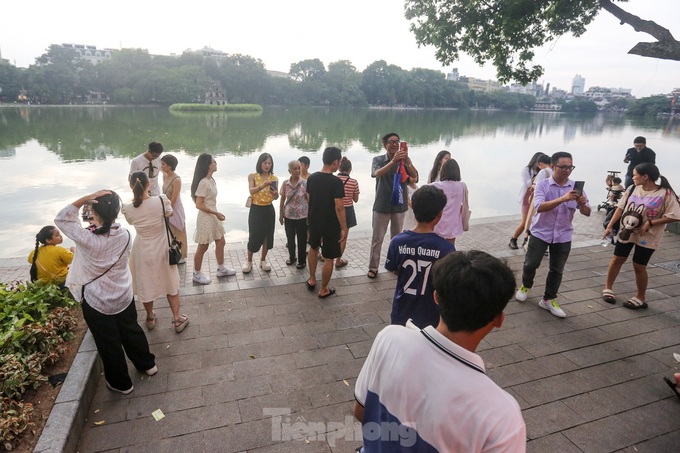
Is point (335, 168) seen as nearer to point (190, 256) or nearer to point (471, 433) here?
point (190, 256)

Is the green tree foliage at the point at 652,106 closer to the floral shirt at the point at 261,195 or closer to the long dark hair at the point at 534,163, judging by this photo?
the long dark hair at the point at 534,163

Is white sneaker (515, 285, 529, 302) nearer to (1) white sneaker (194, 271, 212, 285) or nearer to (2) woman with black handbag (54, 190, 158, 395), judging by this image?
(1) white sneaker (194, 271, 212, 285)

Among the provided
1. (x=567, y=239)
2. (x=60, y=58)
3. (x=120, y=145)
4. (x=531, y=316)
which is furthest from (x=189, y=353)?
(x=60, y=58)

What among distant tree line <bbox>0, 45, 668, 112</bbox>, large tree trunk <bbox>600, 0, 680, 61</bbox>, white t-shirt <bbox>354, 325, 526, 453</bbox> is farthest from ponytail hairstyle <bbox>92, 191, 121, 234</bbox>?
distant tree line <bbox>0, 45, 668, 112</bbox>

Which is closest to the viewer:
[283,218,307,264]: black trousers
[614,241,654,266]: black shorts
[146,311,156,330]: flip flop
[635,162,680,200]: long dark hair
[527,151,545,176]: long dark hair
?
[146,311,156,330]: flip flop

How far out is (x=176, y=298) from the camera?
3.51 metres

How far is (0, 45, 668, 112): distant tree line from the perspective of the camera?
55219 mm

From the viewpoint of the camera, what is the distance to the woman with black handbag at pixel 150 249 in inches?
121

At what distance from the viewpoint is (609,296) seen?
430cm

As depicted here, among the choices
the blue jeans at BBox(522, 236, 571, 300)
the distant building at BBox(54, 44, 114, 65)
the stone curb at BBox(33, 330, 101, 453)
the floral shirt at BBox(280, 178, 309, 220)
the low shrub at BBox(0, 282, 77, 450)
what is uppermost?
the distant building at BBox(54, 44, 114, 65)

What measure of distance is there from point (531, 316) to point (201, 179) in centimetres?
382

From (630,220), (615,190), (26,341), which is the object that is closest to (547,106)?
(615,190)

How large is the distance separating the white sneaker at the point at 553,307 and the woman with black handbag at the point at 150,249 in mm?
3649

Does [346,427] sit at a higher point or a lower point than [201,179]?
lower
